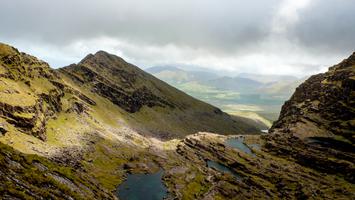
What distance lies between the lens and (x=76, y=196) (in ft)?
251

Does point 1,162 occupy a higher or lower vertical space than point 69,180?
higher

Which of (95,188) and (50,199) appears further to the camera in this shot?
(95,188)

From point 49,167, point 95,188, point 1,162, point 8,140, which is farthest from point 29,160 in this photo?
point 8,140

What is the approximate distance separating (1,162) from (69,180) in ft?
94.6

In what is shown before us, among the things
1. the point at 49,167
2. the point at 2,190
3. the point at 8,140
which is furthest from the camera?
the point at 8,140

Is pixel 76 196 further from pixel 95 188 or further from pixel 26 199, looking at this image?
pixel 95 188

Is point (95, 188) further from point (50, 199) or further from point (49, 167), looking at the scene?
point (50, 199)

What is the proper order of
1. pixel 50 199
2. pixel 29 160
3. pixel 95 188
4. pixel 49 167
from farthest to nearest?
pixel 95 188, pixel 49 167, pixel 29 160, pixel 50 199

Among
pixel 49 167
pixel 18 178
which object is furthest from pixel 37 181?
pixel 49 167

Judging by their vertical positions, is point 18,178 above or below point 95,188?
above

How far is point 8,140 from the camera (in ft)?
642

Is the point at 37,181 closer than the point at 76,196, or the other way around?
the point at 37,181

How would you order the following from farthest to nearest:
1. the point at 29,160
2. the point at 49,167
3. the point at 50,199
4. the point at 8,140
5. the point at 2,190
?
the point at 8,140
the point at 49,167
the point at 29,160
the point at 50,199
the point at 2,190

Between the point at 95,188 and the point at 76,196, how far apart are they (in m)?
28.4
